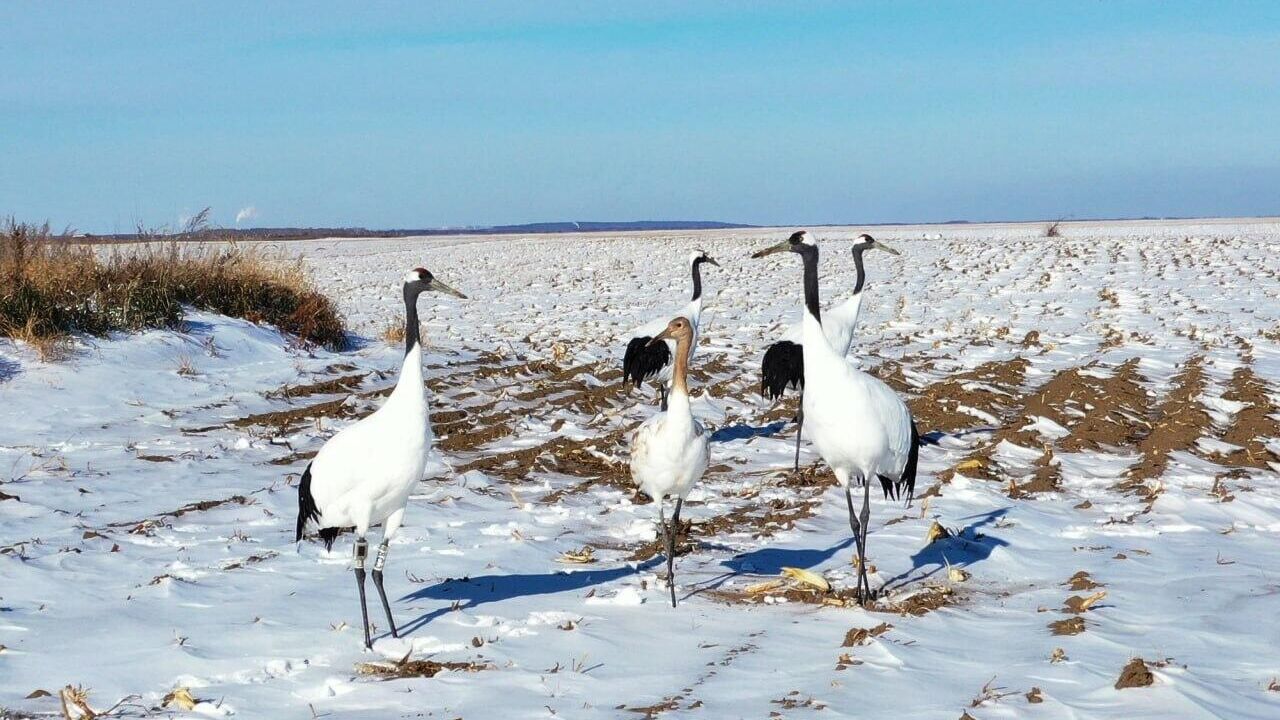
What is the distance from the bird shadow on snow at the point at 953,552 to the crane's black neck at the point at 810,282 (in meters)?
1.85

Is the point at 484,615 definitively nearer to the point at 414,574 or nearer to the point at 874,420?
the point at 414,574

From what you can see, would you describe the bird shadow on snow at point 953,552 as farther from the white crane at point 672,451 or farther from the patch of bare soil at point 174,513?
the patch of bare soil at point 174,513

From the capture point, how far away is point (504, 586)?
7934mm

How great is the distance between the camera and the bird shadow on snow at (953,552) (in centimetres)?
838

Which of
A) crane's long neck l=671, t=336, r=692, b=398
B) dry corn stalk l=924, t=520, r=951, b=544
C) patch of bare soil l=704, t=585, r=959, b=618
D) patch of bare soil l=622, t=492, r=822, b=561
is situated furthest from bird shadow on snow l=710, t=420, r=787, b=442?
patch of bare soil l=704, t=585, r=959, b=618

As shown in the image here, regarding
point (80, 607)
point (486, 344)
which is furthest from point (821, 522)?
point (486, 344)

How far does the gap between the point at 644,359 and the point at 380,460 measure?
6.56 m

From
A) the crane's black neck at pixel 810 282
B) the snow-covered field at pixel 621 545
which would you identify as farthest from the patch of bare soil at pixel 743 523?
the crane's black neck at pixel 810 282

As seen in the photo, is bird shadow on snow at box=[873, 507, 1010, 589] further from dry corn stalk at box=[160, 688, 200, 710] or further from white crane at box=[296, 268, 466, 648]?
dry corn stalk at box=[160, 688, 200, 710]

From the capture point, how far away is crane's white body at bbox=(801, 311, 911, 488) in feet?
26.0

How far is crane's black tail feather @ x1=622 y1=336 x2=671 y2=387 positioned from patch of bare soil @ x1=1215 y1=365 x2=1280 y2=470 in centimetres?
558

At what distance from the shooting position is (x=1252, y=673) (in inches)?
239

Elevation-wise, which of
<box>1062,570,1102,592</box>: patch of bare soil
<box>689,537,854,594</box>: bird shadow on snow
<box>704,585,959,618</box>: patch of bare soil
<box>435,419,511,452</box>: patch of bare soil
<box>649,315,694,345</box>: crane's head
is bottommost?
<box>689,537,854,594</box>: bird shadow on snow

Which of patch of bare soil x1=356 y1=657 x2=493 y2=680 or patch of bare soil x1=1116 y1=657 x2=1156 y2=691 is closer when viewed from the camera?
patch of bare soil x1=1116 y1=657 x2=1156 y2=691
